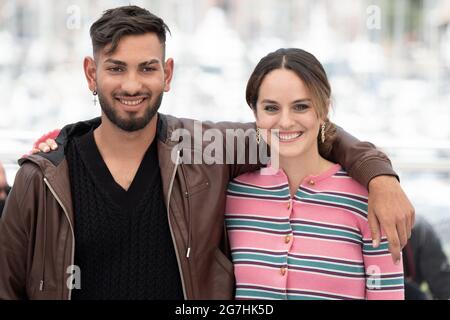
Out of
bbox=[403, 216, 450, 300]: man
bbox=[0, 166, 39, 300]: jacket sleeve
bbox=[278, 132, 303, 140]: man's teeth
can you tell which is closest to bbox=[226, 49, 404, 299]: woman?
bbox=[278, 132, 303, 140]: man's teeth

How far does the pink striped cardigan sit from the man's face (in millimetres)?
351

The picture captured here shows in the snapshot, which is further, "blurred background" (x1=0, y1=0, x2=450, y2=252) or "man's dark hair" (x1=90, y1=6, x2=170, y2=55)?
"blurred background" (x1=0, y1=0, x2=450, y2=252)

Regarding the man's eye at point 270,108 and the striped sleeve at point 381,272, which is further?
the man's eye at point 270,108

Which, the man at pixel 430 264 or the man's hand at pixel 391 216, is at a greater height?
the man's hand at pixel 391 216

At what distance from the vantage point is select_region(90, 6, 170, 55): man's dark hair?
1.86 metres

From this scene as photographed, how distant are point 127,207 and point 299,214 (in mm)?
435

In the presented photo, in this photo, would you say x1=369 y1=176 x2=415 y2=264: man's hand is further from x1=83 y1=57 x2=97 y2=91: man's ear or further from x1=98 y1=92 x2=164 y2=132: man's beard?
x1=83 y1=57 x2=97 y2=91: man's ear

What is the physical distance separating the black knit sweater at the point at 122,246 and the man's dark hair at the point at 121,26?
0.36 metres

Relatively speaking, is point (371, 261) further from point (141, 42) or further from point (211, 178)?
point (141, 42)

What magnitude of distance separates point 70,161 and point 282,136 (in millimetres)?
547

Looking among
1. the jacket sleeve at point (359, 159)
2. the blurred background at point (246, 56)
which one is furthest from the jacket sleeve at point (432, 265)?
the jacket sleeve at point (359, 159)

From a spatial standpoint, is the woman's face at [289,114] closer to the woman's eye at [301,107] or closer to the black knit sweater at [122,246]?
the woman's eye at [301,107]

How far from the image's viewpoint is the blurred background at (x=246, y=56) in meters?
4.30
